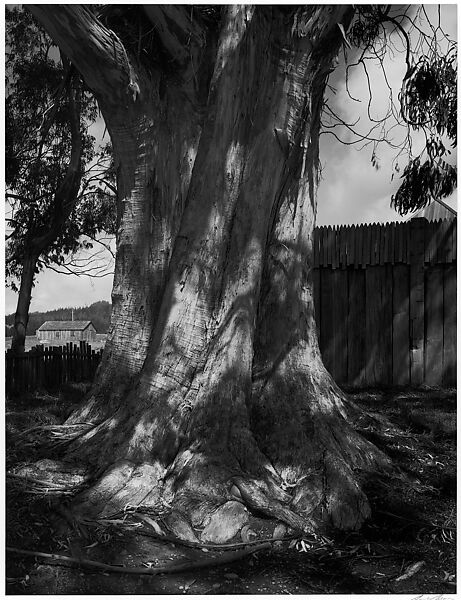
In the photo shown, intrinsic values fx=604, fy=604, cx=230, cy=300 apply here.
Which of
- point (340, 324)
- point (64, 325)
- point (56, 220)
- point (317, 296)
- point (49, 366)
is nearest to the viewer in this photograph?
point (340, 324)

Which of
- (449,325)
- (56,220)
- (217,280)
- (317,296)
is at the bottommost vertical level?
(449,325)

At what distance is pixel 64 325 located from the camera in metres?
36.3

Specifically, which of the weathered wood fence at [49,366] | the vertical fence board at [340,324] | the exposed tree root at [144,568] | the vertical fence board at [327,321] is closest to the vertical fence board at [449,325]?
the vertical fence board at [340,324]

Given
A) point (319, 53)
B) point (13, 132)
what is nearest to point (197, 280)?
point (319, 53)

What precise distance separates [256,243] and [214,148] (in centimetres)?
84

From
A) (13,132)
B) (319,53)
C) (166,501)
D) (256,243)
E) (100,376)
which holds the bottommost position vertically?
(166,501)

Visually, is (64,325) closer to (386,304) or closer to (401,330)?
(386,304)

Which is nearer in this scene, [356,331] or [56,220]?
[356,331]

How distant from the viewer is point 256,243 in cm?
494

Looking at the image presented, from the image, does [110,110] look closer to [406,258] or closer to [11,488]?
[11,488]

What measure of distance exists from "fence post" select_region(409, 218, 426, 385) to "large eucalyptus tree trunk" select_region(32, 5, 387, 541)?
3.58m

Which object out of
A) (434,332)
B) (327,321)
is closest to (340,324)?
(327,321)

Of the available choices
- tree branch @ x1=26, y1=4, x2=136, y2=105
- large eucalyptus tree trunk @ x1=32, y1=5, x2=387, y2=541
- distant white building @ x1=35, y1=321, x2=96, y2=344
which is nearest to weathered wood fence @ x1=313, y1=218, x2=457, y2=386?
large eucalyptus tree trunk @ x1=32, y1=5, x2=387, y2=541

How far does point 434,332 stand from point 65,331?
30.0m
